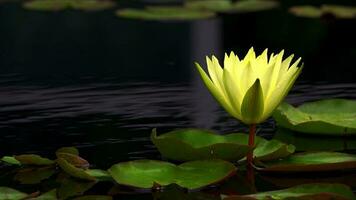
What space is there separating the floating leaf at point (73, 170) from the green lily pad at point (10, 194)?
0.09m

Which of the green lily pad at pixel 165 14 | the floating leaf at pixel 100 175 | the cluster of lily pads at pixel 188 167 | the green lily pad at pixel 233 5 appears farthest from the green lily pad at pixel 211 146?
the green lily pad at pixel 233 5

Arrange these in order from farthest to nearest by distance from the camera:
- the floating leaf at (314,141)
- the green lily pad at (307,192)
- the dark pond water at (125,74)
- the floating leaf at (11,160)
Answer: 1. the dark pond water at (125,74)
2. the floating leaf at (314,141)
3. the floating leaf at (11,160)
4. the green lily pad at (307,192)

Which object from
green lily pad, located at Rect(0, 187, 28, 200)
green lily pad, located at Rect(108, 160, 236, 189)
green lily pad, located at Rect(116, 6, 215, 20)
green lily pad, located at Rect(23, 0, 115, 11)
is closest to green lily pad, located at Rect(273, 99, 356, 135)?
green lily pad, located at Rect(108, 160, 236, 189)

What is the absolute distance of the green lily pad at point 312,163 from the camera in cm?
144

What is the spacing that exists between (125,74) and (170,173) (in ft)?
3.50

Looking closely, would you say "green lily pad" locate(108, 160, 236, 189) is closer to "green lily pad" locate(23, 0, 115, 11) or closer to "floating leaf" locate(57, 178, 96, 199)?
"floating leaf" locate(57, 178, 96, 199)

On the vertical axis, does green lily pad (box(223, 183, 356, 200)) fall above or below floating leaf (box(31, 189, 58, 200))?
above

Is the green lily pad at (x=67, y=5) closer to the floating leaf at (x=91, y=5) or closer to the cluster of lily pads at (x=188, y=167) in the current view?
the floating leaf at (x=91, y=5)

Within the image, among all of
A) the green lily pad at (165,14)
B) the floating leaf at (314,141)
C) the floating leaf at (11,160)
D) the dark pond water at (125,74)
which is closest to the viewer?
the floating leaf at (11,160)

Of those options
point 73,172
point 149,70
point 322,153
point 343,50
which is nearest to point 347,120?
point 322,153

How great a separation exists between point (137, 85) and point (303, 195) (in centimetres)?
105

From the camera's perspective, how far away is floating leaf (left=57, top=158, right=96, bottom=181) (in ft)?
4.56

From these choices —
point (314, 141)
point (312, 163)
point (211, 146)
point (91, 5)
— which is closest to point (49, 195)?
point (211, 146)

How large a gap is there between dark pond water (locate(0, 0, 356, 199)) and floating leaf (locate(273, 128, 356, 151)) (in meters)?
0.04
